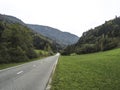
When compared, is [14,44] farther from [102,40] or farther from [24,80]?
[102,40]

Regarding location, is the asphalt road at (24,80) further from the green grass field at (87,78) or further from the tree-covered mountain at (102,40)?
the tree-covered mountain at (102,40)

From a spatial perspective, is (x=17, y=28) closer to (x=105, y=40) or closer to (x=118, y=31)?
(x=105, y=40)

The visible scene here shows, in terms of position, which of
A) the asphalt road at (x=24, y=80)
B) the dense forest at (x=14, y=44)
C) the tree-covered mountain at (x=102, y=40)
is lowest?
the asphalt road at (x=24, y=80)

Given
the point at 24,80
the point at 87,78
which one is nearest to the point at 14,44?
the point at 87,78

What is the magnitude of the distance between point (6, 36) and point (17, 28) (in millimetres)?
3771

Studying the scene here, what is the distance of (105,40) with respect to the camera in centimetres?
12362

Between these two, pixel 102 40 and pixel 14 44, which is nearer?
pixel 14 44

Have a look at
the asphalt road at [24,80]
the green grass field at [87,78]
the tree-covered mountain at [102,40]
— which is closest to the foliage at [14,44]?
the asphalt road at [24,80]

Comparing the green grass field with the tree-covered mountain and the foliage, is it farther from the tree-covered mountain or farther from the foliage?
the tree-covered mountain

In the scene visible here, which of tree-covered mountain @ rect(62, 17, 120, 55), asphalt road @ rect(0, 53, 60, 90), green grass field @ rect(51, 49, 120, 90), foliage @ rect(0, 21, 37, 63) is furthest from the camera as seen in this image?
tree-covered mountain @ rect(62, 17, 120, 55)

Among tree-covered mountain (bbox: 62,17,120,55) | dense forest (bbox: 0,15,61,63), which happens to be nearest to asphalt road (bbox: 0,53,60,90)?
dense forest (bbox: 0,15,61,63)

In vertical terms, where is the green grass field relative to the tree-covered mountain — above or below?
below

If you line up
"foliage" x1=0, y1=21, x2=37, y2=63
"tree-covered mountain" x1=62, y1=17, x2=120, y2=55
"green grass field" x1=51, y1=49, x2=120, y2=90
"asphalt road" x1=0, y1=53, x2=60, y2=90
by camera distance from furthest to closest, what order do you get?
"tree-covered mountain" x1=62, y1=17, x2=120, y2=55 → "foliage" x1=0, y1=21, x2=37, y2=63 → "green grass field" x1=51, y1=49, x2=120, y2=90 → "asphalt road" x1=0, y1=53, x2=60, y2=90

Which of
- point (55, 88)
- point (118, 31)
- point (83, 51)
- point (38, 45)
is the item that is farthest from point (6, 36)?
point (38, 45)
